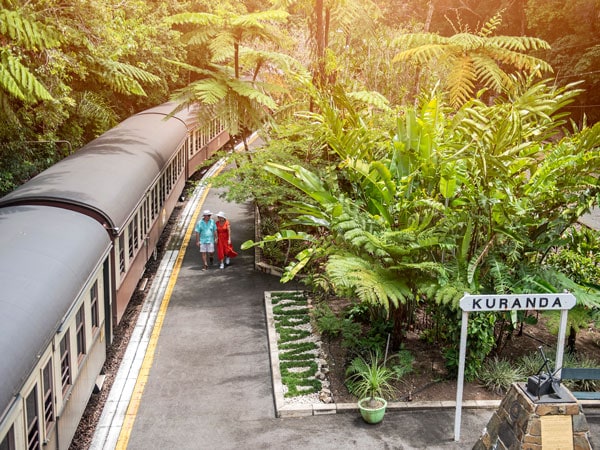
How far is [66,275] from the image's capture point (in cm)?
800

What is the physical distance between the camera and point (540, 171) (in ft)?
33.2

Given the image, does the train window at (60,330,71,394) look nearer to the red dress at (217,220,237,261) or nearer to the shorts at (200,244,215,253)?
the shorts at (200,244,215,253)

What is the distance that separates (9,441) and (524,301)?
241 inches

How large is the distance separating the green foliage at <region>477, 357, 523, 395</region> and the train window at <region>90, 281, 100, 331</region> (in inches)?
234

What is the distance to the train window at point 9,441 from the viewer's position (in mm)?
5792

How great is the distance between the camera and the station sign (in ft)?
28.3

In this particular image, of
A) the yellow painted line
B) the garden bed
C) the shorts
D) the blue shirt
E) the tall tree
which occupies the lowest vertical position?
the garden bed

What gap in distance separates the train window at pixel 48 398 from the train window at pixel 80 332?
1338 mm

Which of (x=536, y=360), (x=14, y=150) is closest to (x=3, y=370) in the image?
(x=536, y=360)

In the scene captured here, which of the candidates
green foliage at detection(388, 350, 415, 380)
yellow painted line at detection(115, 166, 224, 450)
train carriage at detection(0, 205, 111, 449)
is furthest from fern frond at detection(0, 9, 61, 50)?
green foliage at detection(388, 350, 415, 380)

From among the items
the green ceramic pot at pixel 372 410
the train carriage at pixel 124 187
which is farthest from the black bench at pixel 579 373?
the train carriage at pixel 124 187

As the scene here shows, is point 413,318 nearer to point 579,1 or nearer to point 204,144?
point 204,144

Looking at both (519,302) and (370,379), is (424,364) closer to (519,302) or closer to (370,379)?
(370,379)

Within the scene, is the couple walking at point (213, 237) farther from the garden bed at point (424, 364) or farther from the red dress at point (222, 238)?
the garden bed at point (424, 364)
